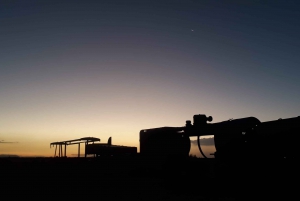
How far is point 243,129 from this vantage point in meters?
14.1

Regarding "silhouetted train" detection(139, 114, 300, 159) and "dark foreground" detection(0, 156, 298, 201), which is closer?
"dark foreground" detection(0, 156, 298, 201)

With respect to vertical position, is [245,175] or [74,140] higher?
[74,140]

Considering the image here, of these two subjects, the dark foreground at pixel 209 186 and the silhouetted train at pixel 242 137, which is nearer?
the dark foreground at pixel 209 186

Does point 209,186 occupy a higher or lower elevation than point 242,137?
lower

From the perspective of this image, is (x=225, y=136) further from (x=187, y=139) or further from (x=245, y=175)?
(x=187, y=139)

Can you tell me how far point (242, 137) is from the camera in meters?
13.5

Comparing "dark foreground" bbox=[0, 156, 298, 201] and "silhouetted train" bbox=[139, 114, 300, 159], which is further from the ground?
"silhouetted train" bbox=[139, 114, 300, 159]

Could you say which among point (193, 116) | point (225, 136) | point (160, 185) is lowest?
point (160, 185)

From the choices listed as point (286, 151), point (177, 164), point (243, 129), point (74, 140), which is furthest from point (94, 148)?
point (286, 151)

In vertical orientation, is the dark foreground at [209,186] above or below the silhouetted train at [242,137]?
below

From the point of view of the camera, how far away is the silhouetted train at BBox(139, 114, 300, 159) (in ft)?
38.5

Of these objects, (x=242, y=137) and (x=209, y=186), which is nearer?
(x=242, y=137)

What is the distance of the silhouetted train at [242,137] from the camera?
38.5ft

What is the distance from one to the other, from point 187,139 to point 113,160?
40.1 ft
